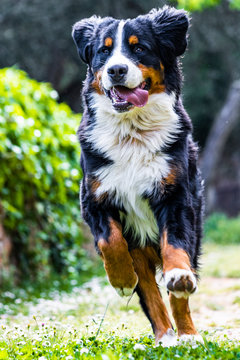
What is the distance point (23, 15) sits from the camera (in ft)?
51.9

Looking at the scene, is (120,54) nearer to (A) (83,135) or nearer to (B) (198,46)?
(A) (83,135)

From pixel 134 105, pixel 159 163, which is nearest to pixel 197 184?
pixel 159 163

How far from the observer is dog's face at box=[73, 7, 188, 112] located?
143 inches

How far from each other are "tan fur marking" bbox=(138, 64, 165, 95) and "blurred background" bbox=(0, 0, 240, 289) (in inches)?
57.8

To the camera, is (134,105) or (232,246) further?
(232,246)

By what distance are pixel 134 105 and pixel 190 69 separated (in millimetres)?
15047

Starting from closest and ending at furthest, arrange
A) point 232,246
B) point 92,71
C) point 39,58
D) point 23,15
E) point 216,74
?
1. point 92,71
2. point 232,246
3. point 23,15
4. point 39,58
5. point 216,74

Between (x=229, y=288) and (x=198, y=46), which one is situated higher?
(x=198, y=46)

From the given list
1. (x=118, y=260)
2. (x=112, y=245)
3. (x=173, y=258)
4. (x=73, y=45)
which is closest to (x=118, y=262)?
(x=118, y=260)

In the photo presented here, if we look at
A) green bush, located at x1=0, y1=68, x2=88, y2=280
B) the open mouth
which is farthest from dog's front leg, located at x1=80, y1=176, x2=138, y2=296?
green bush, located at x1=0, y1=68, x2=88, y2=280

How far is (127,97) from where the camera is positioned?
3.68 meters

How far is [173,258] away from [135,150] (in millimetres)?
826

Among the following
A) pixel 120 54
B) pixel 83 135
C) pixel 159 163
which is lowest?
pixel 159 163

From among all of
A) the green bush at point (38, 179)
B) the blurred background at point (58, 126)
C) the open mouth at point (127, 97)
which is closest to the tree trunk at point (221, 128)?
the blurred background at point (58, 126)
